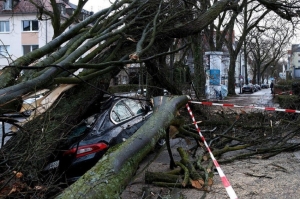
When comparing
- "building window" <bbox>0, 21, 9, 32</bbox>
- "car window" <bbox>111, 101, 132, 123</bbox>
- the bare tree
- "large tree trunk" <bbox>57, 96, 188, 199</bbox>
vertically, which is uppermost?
"building window" <bbox>0, 21, 9, 32</bbox>

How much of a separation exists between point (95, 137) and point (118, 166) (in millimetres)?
2171

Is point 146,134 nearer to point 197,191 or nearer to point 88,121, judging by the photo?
point 197,191

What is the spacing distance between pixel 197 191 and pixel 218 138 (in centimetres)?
276

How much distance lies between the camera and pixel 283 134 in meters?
8.10

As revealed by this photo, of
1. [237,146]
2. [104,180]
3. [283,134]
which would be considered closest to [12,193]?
[104,180]

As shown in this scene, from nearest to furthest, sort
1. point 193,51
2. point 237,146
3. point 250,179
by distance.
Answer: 1. point 250,179
2. point 237,146
3. point 193,51

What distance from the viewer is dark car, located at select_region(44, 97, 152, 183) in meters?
5.42

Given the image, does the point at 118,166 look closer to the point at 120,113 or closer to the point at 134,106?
the point at 120,113

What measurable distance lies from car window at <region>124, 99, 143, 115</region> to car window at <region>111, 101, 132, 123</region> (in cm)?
20

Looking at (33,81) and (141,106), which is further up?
(33,81)

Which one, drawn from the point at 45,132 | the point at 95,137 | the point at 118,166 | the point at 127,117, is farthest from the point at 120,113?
the point at 118,166

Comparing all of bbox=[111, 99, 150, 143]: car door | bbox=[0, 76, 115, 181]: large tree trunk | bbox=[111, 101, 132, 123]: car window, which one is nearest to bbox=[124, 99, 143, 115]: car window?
bbox=[111, 99, 150, 143]: car door

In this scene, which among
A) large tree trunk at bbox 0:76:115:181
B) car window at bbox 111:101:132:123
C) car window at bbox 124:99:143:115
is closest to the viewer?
large tree trunk at bbox 0:76:115:181

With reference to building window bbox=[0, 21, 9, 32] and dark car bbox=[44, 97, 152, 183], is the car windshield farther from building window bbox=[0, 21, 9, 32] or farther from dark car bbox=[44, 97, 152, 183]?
building window bbox=[0, 21, 9, 32]
